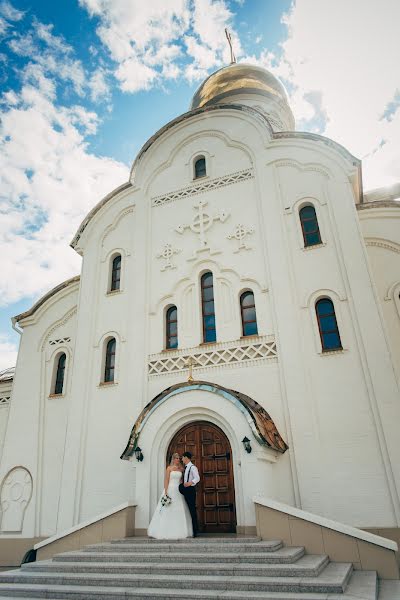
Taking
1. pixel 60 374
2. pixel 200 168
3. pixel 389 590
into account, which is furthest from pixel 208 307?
pixel 389 590

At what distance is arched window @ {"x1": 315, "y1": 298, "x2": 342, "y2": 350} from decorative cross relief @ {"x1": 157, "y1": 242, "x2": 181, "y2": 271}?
13.8 ft

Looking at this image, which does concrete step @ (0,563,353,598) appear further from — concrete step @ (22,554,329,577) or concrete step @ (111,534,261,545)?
Result: concrete step @ (111,534,261,545)

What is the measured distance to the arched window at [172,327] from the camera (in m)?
10.5

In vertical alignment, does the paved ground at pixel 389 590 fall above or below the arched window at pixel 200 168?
below

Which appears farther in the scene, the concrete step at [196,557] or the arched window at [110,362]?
the arched window at [110,362]

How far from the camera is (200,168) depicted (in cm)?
1274

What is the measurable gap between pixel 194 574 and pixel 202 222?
8.38m

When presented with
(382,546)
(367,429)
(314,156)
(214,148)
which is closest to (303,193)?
(314,156)

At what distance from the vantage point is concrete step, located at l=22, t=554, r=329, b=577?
534cm

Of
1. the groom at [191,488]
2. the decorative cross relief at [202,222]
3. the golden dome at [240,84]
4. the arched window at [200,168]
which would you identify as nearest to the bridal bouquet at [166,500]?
the groom at [191,488]

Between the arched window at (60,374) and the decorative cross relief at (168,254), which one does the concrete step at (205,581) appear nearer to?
the arched window at (60,374)

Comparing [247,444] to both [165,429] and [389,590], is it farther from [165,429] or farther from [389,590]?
[389,590]

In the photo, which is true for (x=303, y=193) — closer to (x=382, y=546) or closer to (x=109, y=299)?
(x=109, y=299)

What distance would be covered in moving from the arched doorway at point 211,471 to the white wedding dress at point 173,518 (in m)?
0.75
